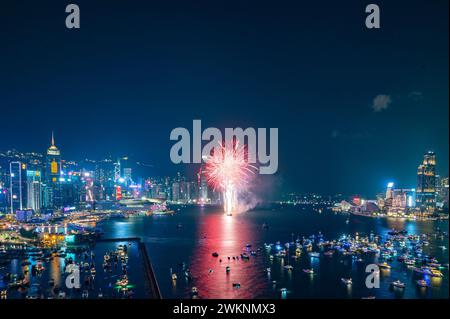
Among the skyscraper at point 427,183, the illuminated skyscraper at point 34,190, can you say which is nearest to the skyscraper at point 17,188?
the illuminated skyscraper at point 34,190

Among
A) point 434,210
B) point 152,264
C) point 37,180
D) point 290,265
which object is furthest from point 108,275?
point 434,210

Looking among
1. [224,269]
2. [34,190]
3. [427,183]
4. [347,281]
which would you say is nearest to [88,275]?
[224,269]

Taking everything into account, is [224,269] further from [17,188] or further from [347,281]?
[17,188]

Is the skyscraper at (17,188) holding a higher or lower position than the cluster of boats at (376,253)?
higher

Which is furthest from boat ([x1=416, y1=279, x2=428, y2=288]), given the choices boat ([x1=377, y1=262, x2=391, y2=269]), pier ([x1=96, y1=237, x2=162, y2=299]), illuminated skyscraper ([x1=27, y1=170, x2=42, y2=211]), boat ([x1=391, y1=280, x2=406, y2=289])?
illuminated skyscraper ([x1=27, y1=170, x2=42, y2=211])

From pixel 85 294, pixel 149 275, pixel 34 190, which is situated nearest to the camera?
pixel 85 294

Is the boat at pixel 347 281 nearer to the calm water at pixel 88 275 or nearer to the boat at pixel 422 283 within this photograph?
the boat at pixel 422 283
